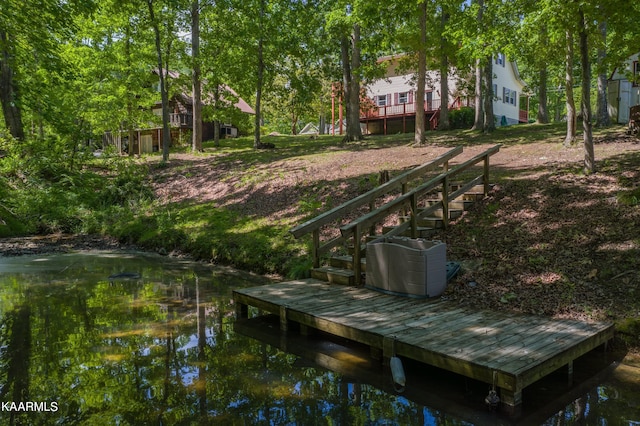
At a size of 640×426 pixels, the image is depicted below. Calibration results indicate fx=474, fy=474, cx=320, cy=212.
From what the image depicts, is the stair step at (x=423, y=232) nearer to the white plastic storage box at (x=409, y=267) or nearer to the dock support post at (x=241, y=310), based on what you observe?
the white plastic storage box at (x=409, y=267)

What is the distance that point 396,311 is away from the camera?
637 cm

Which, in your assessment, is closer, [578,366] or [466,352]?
[466,352]

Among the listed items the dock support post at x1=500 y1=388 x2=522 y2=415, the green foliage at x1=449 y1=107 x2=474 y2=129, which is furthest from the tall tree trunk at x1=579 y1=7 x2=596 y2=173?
the green foliage at x1=449 y1=107 x2=474 y2=129

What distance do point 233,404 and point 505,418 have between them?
2532 mm

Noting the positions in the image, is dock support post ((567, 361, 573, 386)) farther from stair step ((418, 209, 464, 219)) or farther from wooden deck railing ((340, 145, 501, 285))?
stair step ((418, 209, 464, 219))

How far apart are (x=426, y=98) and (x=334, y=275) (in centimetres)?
3226

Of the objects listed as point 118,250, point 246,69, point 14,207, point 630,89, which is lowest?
point 118,250

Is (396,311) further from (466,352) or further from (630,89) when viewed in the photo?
(630,89)

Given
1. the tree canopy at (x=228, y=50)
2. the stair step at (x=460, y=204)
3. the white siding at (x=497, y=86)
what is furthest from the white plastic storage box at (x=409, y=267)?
the white siding at (x=497, y=86)

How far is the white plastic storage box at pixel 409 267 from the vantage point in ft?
22.5

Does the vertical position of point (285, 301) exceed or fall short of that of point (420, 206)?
it falls short

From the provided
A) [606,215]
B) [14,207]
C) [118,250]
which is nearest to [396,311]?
[606,215]

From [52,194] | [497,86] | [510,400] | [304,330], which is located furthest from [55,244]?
[497,86]

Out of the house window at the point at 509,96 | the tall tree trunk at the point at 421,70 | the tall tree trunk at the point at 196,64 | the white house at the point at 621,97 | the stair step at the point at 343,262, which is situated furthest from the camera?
the house window at the point at 509,96
